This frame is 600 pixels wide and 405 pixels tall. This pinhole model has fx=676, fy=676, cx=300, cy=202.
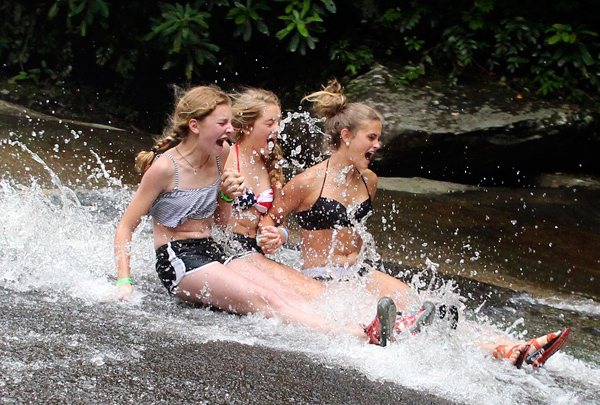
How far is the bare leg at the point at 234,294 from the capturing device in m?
3.30

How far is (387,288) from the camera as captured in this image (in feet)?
12.2

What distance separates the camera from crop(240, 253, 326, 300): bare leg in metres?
3.65

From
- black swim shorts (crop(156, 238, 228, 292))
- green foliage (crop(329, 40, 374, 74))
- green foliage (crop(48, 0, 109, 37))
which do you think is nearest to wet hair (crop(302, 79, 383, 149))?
black swim shorts (crop(156, 238, 228, 292))

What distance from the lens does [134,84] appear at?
905 cm

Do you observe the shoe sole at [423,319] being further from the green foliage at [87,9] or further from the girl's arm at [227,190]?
the green foliage at [87,9]

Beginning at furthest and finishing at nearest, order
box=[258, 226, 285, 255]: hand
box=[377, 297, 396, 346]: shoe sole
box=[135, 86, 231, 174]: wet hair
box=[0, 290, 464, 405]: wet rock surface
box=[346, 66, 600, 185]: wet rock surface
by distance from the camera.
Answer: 1. box=[346, 66, 600, 185]: wet rock surface
2. box=[258, 226, 285, 255]: hand
3. box=[135, 86, 231, 174]: wet hair
4. box=[377, 297, 396, 346]: shoe sole
5. box=[0, 290, 464, 405]: wet rock surface

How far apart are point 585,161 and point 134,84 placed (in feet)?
19.0

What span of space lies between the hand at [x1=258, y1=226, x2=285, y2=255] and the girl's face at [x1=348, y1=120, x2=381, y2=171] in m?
0.63

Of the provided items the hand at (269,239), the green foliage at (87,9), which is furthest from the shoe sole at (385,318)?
the green foliage at (87,9)

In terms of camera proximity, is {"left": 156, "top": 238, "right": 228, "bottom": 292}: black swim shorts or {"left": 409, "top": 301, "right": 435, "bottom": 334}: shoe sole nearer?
{"left": 409, "top": 301, "right": 435, "bottom": 334}: shoe sole

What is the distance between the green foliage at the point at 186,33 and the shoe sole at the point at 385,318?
4824 millimetres

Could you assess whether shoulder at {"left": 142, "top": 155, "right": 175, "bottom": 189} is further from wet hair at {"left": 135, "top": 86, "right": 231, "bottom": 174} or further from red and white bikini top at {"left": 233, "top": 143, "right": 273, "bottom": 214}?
red and white bikini top at {"left": 233, "top": 143, "right": 273, "bottom": 214}

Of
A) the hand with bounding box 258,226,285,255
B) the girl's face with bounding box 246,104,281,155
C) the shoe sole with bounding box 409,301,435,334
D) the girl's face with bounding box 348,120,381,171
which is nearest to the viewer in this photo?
the shoe sole with bounding box 409,301,435,334

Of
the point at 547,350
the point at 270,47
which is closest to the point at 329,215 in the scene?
the point at 547,350
